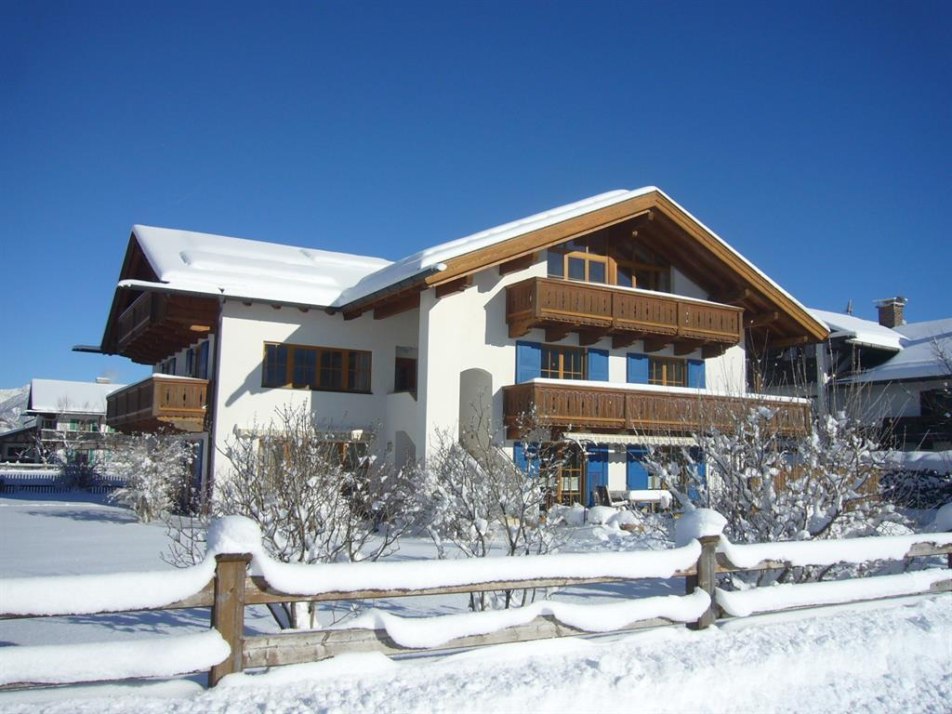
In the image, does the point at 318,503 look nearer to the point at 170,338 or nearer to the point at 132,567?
the point at 132,567

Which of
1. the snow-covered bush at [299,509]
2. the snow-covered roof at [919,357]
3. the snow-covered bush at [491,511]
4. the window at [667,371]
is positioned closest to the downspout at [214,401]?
the snow-covered bush at [491,511]

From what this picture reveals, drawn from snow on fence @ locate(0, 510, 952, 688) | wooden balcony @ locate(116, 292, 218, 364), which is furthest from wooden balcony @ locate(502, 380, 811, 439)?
snow on fence @ locate(0, 510, 952, 688)

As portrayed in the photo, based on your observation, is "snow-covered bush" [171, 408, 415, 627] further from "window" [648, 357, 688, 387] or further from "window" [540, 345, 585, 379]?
"window" [648, 357, 688, 387]

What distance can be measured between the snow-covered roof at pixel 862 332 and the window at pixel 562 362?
10.8 metres

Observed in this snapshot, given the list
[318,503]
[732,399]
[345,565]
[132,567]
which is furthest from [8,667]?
[732,399]

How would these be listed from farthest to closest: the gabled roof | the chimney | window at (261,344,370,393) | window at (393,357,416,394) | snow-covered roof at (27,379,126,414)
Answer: snow-covered roof at (27,379,126,414), the chimney, window at (393,357,416,394), window at (261,344,370,393), the gabled roof

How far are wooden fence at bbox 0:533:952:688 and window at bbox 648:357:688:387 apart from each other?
49.8ft

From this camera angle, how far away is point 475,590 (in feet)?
19.5

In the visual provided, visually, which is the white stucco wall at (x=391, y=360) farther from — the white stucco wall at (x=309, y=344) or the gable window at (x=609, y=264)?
the gable window at (x=609, y=264)

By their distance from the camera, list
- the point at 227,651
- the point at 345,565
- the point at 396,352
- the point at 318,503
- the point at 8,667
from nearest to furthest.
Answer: the point at 8,667 < the point at 227,651 < the point at 345,565 < the point at 318,503 < the point at 396,352

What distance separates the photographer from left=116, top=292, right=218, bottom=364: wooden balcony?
20.4 meters

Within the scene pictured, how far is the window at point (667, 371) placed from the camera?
2353 centimetres

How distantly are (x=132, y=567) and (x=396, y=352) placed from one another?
11.0m

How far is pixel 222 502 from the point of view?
9.14 meters
